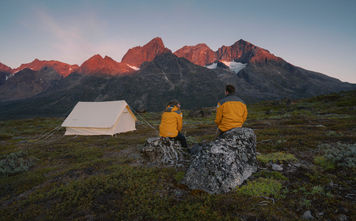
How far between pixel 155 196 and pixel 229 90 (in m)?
4.52

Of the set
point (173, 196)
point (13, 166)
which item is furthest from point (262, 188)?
point (13, 166)

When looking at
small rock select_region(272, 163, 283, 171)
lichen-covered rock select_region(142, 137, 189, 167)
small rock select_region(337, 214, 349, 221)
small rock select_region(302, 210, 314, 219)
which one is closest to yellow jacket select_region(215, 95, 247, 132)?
small rock select_region(272, 163, 283, 171)

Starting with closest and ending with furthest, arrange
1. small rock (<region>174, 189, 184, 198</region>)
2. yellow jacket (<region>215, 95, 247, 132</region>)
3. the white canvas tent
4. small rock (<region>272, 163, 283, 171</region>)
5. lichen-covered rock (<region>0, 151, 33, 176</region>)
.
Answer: small rock (<region>174, 189, 184, 198</region>) → small rock (<region>272, 163, 283, 171</region>) → yellow jacket (<region>215, 95, 247, 132</region>) → lichen-covered rock (<region>0, 151, 33, 176</region>) → the white canvas tent

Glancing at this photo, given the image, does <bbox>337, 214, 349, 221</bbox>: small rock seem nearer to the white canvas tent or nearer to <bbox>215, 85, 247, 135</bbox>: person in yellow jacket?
<bbox>215, 85, 247, 135</bbox>: person in yellow jacket

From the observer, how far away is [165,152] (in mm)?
7699

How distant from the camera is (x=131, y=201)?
459 centimetres

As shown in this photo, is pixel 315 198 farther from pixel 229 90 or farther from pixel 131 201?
pixel 131 201

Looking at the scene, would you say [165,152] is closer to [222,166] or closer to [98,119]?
[222,166]

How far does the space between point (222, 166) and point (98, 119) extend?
16141mm

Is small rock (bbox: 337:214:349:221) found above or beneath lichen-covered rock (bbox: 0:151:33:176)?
above

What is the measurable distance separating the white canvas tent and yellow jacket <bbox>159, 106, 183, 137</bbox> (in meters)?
10.8

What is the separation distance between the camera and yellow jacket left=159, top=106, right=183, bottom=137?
25.0ft

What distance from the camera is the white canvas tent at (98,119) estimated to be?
1716 centimetres

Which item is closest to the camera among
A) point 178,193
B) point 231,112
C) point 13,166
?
point 178,193
